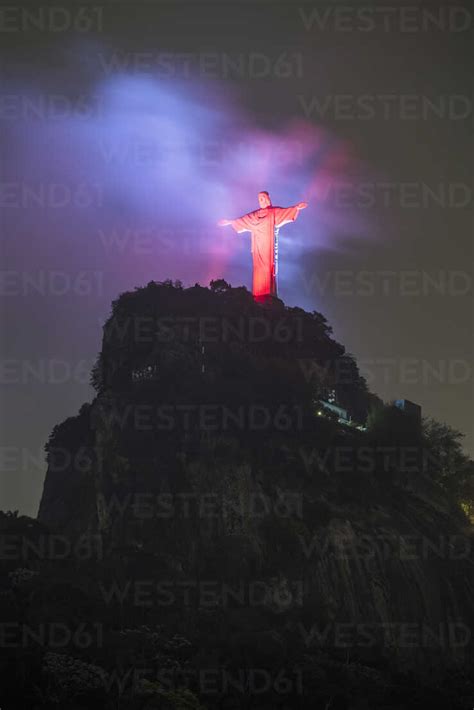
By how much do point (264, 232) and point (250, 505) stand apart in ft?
77.4

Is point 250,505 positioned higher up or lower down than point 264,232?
lower down

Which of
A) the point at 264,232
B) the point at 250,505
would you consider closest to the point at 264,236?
the point at 264,232

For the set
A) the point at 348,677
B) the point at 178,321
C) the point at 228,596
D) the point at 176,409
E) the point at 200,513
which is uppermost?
the point at 178,321

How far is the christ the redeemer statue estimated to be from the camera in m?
76.6

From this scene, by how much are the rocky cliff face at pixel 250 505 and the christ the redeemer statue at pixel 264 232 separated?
3857 mm

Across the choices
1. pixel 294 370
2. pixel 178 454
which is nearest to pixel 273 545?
pixel 178 454

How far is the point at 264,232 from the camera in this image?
255 ft

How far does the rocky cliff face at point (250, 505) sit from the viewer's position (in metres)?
56.5

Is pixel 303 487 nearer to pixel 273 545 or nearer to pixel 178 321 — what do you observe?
pixel 273 545

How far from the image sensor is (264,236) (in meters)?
77.6

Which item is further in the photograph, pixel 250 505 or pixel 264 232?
pixel 264 232

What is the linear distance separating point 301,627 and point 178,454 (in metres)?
12.2

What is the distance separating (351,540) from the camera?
6178cm

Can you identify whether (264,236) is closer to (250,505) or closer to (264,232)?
(264,232)
